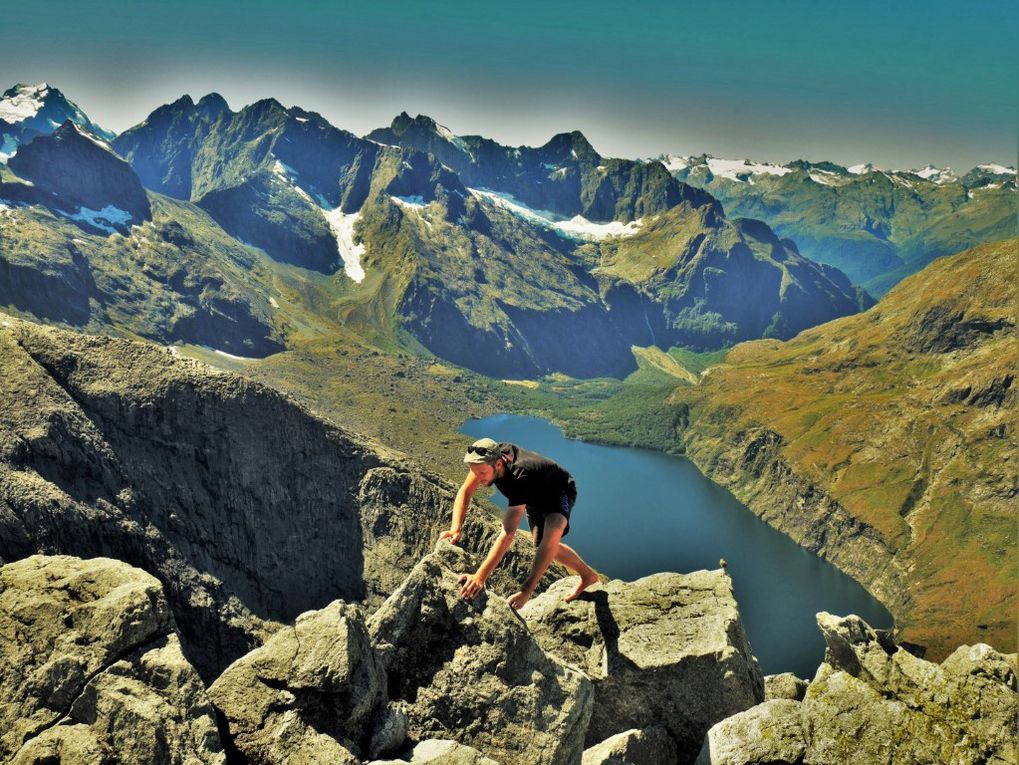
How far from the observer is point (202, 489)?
1929 inches

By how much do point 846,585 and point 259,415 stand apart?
19215 centimetres

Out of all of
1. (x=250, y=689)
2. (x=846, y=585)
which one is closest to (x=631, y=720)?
(x=250, y=689)

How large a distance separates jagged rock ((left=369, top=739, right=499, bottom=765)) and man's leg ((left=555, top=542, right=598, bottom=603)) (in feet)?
18.2

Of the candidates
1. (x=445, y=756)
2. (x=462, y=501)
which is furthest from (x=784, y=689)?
(x=445, y=756)

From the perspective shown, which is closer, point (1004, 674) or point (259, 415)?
point (1004, 674)

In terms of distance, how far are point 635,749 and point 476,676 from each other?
204 inches

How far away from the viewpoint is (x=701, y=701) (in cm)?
1873

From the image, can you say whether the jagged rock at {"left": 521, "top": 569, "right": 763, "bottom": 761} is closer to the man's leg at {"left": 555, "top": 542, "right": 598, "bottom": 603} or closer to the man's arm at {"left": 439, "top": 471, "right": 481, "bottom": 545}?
the man's leg at {"left": 555, "top": 542, "right": 598, "bottom": 603}

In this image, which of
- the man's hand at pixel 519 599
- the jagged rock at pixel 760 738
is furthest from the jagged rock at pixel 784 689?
the man's hand at pixel 519 599

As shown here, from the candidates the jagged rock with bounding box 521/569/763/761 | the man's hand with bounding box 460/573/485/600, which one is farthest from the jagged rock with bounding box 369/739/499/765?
the jagged rock with bounding box 521/569/763/761

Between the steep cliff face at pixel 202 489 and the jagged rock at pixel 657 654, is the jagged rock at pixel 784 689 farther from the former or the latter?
the steep cliff face at pixel 202 489

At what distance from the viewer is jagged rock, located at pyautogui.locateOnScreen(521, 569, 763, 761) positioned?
739 inches

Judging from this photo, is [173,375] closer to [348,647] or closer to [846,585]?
[348,647]

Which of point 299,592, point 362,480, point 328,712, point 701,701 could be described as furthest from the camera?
point 362,480
